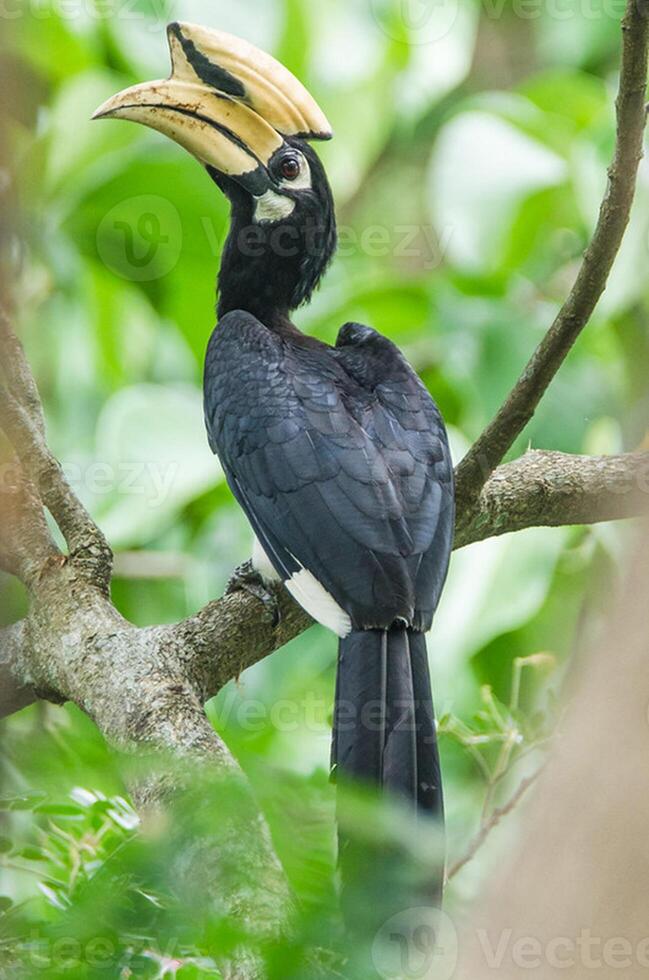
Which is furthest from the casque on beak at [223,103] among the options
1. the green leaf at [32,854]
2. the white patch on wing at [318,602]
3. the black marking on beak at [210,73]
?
the green leaf at [32,854]

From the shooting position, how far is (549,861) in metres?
1.02

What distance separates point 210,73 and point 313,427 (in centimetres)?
99

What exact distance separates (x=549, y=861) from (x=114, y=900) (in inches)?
14.8

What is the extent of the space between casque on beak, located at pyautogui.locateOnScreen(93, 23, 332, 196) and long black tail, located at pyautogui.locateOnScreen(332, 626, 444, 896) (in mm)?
1362

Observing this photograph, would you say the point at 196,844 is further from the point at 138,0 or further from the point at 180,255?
the point at 138,0

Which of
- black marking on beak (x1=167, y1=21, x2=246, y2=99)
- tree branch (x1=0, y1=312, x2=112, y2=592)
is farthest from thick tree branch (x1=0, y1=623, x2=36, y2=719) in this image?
black marking on beak (x1=167, y1=21, x2=246, y2=99)

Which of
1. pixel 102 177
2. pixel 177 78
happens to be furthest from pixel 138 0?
pixel 177 78

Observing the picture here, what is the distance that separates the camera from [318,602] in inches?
88.2

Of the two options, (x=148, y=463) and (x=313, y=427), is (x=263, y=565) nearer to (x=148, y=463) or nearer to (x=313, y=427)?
(x=313, y=427)

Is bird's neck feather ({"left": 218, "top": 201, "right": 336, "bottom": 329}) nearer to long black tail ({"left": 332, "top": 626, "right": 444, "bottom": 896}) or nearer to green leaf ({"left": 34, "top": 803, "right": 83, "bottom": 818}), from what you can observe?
long black tail ({"left": 332, "top": 626, "right": 444, "bottom": 896})

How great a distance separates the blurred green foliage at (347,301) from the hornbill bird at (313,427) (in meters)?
0.40

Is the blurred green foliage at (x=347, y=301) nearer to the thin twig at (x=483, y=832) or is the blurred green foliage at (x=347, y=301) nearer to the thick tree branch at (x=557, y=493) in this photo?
the thin twig at (x=483, y=832)

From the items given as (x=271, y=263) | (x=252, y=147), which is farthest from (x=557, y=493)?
(x=252, y=147)

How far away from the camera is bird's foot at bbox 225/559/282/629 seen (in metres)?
2.46
